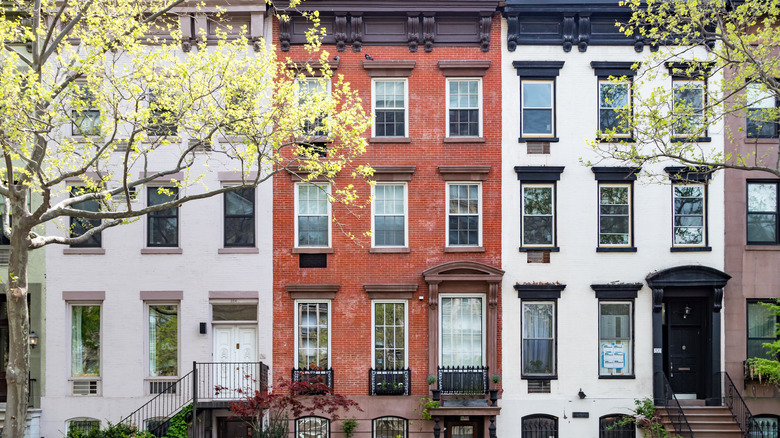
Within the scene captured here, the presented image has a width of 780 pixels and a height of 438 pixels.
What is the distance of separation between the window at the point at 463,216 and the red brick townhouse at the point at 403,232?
1.1 inches

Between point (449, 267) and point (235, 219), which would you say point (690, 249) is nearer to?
point (449, 267)

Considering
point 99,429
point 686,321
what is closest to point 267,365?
point 99,429

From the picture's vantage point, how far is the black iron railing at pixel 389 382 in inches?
707

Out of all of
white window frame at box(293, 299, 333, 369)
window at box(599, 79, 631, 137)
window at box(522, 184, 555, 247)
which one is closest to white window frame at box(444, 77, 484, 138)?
window at box(522, 184, 555, 247)

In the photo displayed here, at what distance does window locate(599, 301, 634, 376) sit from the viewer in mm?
18281

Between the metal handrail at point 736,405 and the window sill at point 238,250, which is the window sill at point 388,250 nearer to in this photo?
the window sill at point 238,250

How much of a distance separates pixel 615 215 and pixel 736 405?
5.92 metres

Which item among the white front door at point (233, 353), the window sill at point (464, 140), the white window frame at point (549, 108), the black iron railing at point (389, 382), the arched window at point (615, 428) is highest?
the white window frame at point (549, 108)

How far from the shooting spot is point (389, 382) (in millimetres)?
18047

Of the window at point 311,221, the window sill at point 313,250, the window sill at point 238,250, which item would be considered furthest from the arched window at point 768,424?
the window sill at point 238,250

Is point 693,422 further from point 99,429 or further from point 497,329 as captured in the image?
point 99,429

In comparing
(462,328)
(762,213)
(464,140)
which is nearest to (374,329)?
(462,328)

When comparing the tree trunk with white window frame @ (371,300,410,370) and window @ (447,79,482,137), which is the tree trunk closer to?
white window frame @ (371,300,410,370)

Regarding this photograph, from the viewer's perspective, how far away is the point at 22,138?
40.6 ft
